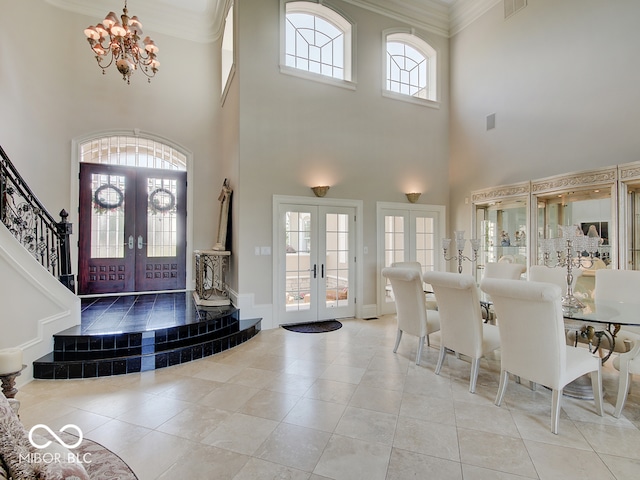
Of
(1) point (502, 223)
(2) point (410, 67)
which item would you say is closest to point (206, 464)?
(1) point (502, 223)

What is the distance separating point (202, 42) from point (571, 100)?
6638 millimetres

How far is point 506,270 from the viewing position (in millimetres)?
4371

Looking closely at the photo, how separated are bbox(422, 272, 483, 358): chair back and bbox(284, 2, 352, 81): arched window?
4307 millimetres

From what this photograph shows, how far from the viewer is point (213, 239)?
6.62 meters

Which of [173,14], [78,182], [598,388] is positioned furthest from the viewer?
[173,14]

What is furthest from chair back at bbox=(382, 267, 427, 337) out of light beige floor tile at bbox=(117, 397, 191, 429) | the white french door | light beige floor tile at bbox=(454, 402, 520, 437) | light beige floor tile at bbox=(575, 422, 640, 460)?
light beige floor tile at bbox=(117, 397, 191, 429)

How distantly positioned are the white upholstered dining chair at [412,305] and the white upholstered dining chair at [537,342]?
3.14 feet

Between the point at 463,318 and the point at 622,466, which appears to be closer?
the point at 622,466

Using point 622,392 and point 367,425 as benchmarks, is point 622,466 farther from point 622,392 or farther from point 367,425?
point 367,425

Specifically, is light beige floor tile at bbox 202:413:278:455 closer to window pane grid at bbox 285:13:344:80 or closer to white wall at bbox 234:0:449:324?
white wall at bbox 234:0:449:324

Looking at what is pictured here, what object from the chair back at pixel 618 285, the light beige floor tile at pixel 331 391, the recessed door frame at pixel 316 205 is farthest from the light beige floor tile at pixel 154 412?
the chair back at pixel 618 285

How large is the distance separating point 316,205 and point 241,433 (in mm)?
3702

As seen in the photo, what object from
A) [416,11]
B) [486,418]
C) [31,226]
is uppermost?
[416,11]

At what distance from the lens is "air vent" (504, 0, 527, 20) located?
527 cm
